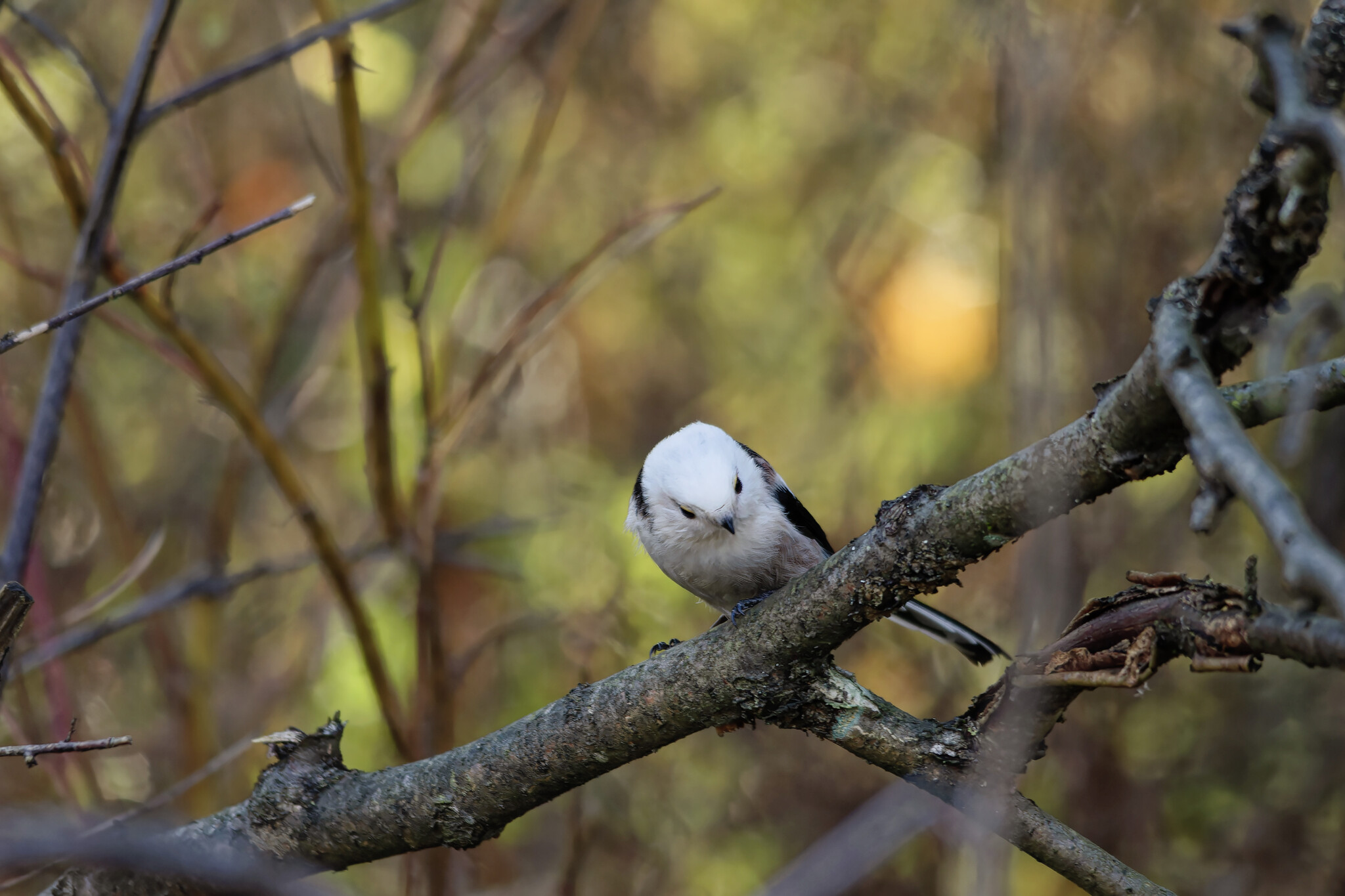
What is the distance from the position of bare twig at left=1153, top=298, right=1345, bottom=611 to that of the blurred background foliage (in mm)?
2290

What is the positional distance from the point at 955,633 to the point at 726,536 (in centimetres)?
74

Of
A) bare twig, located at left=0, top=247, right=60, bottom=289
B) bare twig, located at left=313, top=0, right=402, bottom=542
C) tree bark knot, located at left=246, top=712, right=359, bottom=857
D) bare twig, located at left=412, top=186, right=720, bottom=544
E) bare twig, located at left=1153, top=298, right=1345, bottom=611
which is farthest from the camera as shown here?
bare twig, located at left=412, top=186, right=720, bottom=544

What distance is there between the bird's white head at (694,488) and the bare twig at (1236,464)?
2.00 m

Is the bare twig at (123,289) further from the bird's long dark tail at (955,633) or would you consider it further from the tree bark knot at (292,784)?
the bird's long dark tail at (955,633)

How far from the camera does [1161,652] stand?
1.60m

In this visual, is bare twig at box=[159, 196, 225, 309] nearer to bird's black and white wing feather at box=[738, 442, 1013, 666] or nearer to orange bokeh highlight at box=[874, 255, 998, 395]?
bird's black and white wing feather at box=[738, 442, 1013, 666]

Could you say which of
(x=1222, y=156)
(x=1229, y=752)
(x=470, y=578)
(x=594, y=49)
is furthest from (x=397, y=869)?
(x=1222, y=156)

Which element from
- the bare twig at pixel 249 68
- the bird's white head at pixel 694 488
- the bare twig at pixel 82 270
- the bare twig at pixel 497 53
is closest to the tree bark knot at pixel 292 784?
the bare twig at pixel 82 270

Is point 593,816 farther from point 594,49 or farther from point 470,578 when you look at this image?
point 594,49

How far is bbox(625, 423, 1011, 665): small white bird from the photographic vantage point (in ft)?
10.6

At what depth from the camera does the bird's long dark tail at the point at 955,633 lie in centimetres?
314

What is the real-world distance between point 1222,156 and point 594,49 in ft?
13.3

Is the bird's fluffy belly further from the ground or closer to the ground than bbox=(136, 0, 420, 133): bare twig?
closer to the ground

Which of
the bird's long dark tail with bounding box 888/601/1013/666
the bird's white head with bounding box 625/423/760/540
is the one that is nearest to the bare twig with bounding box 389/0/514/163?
the bird's white head with bounding box 625/423/760/540
